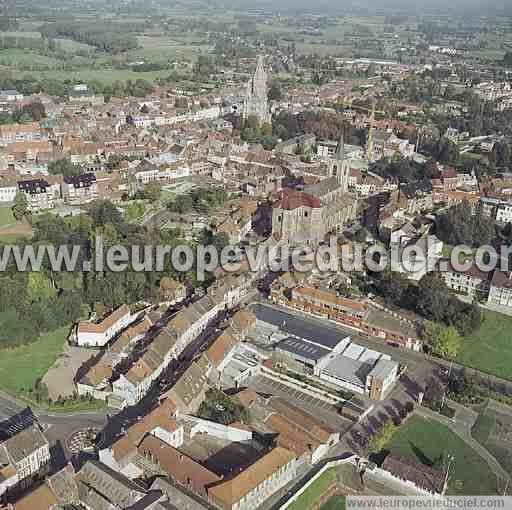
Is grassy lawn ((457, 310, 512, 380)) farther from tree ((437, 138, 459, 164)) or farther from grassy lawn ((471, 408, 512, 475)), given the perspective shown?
tree ((437, 138, 459, 164))

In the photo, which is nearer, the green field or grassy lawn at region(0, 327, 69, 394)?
grassy lawn at region(0, 327, 69, 394)

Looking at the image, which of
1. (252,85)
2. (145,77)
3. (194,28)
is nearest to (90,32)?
(194,28)

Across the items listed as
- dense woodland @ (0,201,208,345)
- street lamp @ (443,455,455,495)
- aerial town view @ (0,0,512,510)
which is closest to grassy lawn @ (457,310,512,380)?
aerial town view @ (0,0,512,510)

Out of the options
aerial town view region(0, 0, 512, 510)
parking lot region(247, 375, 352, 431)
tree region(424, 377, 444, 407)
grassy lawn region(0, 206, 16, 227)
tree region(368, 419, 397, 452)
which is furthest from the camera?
grassy lawn region(0, 206, 16, 227)

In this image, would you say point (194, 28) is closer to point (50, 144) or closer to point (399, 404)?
point (50, 144)

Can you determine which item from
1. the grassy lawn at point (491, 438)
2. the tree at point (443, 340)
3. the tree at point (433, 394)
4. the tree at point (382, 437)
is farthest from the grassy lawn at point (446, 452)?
the tree at point (443, 340)

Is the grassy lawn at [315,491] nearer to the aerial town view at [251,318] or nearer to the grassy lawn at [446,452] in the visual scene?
the aerial town view at [251,318]
